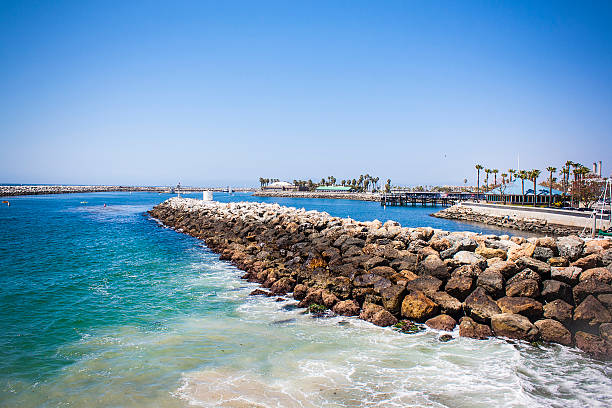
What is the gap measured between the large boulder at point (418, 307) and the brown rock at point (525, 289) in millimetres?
2132

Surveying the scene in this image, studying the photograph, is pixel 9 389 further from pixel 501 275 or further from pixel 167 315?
pixel 501 275

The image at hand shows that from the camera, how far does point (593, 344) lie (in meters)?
8.53

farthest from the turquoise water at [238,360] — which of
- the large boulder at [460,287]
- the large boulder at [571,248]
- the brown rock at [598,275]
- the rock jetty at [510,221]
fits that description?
the rock jetty at [510,221]

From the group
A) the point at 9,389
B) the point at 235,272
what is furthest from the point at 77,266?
the point at 9,389

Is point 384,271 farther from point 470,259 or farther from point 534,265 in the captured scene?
point 534,265

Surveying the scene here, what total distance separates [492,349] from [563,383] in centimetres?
162

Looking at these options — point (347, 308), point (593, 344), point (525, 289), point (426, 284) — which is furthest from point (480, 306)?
point (347, 308)

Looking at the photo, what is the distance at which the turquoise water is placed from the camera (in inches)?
273

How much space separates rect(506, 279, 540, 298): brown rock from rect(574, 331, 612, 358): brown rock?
1.50 m

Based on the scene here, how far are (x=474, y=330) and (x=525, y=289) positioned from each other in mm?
2137

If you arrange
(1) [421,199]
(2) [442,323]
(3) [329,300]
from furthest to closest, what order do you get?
(1) [421,199], (3) [329,300], (2) [442,323]

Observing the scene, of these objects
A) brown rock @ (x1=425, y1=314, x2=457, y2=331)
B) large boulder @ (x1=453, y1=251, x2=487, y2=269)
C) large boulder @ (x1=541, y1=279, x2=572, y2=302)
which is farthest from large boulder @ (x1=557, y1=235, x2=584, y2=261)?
brown rock @ (x1=425, y1=314, x2=457, y2=331)

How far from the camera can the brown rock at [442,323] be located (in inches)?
390

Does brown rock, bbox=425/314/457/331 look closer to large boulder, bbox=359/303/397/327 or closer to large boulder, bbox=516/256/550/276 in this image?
large boulder, bbox=359/303/397/327
